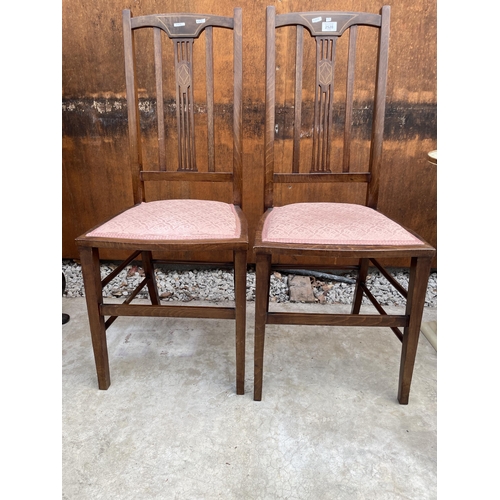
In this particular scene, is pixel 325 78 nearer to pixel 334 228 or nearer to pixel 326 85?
pixel 326 85

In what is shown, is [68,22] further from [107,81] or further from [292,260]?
[292,260]

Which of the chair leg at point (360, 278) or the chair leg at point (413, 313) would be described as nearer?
the chair leg at point (413, 313)

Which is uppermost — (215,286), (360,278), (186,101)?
(186,101)

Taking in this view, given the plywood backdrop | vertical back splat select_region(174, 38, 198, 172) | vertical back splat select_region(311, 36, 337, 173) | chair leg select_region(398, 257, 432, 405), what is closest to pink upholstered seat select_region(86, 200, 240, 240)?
vertical back splat select_region(174, 38, 198, 172)

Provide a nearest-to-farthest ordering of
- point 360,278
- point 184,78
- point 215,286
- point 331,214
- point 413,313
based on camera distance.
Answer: point 413,313, point 331,214, point 184,78, point 360,278, point 215,286

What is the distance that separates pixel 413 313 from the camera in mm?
1221

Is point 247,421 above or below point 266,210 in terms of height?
below

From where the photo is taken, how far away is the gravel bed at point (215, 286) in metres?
2.15

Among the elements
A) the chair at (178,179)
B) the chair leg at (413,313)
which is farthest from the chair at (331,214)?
the chair at (178,179)

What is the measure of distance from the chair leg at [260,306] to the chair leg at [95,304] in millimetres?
562

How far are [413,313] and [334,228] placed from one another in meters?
0.39

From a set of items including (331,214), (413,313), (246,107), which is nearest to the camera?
(413,313)

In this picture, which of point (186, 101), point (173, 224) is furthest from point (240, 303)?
point (186, 101)

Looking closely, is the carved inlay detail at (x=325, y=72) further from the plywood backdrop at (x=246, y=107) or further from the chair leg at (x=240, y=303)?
the chair leg at (x=240, y=303)
